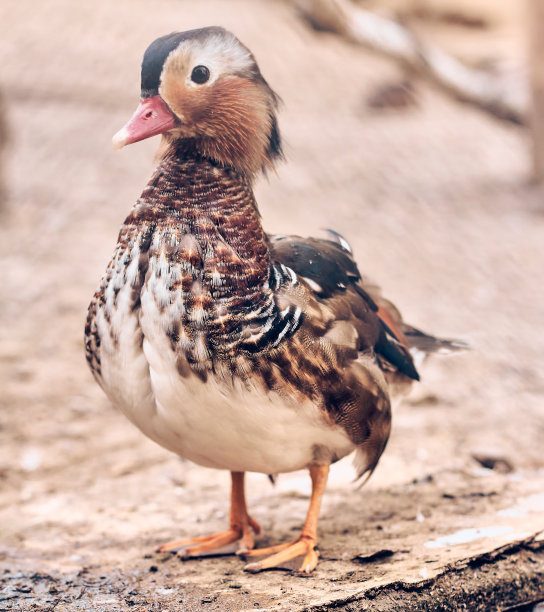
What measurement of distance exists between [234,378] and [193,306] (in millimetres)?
198

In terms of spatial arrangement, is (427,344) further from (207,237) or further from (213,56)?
(213,56)

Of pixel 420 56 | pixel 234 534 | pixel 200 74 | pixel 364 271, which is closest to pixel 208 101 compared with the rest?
pixel 200 74

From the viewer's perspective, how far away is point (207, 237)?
6.53 ft

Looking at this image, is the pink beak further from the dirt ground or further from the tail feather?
the tail feather

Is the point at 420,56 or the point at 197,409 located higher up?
the point at 420,56

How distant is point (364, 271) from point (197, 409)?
302 cm

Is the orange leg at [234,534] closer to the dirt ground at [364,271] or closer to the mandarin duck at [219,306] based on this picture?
the dirt ground at [364,271]

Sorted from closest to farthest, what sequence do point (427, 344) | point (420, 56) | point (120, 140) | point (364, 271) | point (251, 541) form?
1. point (120, 140)
2. point (251, 541)
3. point (427, 344)
4. point (420, 56)
5. point (364, 271)

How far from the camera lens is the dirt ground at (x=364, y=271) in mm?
2203

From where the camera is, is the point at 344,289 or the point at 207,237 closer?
the point at 207,237

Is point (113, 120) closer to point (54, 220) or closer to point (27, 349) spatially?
point (54, 220)

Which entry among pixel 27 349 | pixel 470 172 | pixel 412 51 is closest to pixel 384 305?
pixel 27 349

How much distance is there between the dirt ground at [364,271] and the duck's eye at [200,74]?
1.19 ft

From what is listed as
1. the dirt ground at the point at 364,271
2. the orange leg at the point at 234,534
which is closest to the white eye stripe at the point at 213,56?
the dirt ground at the point at 364,271
